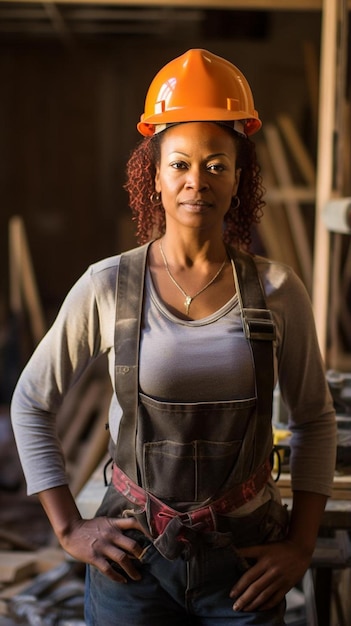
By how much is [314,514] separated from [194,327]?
549 mm

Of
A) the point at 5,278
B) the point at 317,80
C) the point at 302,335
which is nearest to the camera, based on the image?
the point at 302,335

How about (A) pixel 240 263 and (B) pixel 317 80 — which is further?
(B) pixel 317 80

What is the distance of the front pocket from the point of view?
5.67ft

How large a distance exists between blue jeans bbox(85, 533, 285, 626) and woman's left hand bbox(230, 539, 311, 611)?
2 cm

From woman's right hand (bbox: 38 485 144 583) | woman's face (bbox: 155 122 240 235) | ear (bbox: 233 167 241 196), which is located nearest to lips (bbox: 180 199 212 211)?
woman's face (bbox: 155 122 240 235)

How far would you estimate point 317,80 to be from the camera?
22.7 feet

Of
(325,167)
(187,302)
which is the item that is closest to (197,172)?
(187,302)

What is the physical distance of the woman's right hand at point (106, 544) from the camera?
69.6 inches

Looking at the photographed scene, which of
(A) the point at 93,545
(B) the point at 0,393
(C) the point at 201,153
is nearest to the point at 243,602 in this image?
(A) the point at 93,545

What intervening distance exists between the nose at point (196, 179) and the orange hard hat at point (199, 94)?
0.11m

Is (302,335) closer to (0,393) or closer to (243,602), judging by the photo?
(243,602)

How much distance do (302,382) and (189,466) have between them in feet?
1.11

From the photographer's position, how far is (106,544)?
1.79 meters

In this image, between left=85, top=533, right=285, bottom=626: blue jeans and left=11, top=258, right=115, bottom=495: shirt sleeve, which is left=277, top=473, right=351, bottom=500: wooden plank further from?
left=11, top=258, right=115, bottom=495: shirt sleeve
